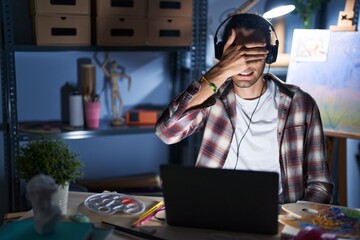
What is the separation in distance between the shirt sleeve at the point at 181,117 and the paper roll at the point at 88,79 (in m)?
0.98

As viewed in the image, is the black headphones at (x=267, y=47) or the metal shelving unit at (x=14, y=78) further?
the metal shelving unit at (x=14, y=78)

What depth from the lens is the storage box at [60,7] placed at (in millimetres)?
2244

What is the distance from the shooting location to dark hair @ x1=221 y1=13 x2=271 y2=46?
5.57ft

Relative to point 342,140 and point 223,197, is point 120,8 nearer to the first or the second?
point 342,140

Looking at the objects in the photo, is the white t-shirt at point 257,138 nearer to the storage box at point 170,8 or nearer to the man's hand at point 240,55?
the man's hand at point 240,55

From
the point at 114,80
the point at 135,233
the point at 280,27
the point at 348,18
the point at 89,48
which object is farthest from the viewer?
the point at 280,27

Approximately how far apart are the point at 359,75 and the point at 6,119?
1714 mm

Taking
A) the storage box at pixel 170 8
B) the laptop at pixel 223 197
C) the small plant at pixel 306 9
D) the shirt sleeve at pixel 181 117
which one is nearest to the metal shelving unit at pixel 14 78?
the storage box at pixel 170 8

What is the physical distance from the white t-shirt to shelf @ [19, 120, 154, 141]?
3.14 feet

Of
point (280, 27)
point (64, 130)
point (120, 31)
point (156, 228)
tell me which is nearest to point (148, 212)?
point (156, 228)

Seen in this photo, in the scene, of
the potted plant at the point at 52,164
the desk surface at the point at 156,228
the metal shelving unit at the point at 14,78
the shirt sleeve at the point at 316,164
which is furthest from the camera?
the metal shelving unit at the point at 14,78

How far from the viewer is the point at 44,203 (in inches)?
42.4

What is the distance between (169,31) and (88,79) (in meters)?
0.51

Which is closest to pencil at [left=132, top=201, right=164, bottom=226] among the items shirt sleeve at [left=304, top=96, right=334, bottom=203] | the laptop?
the laptop
